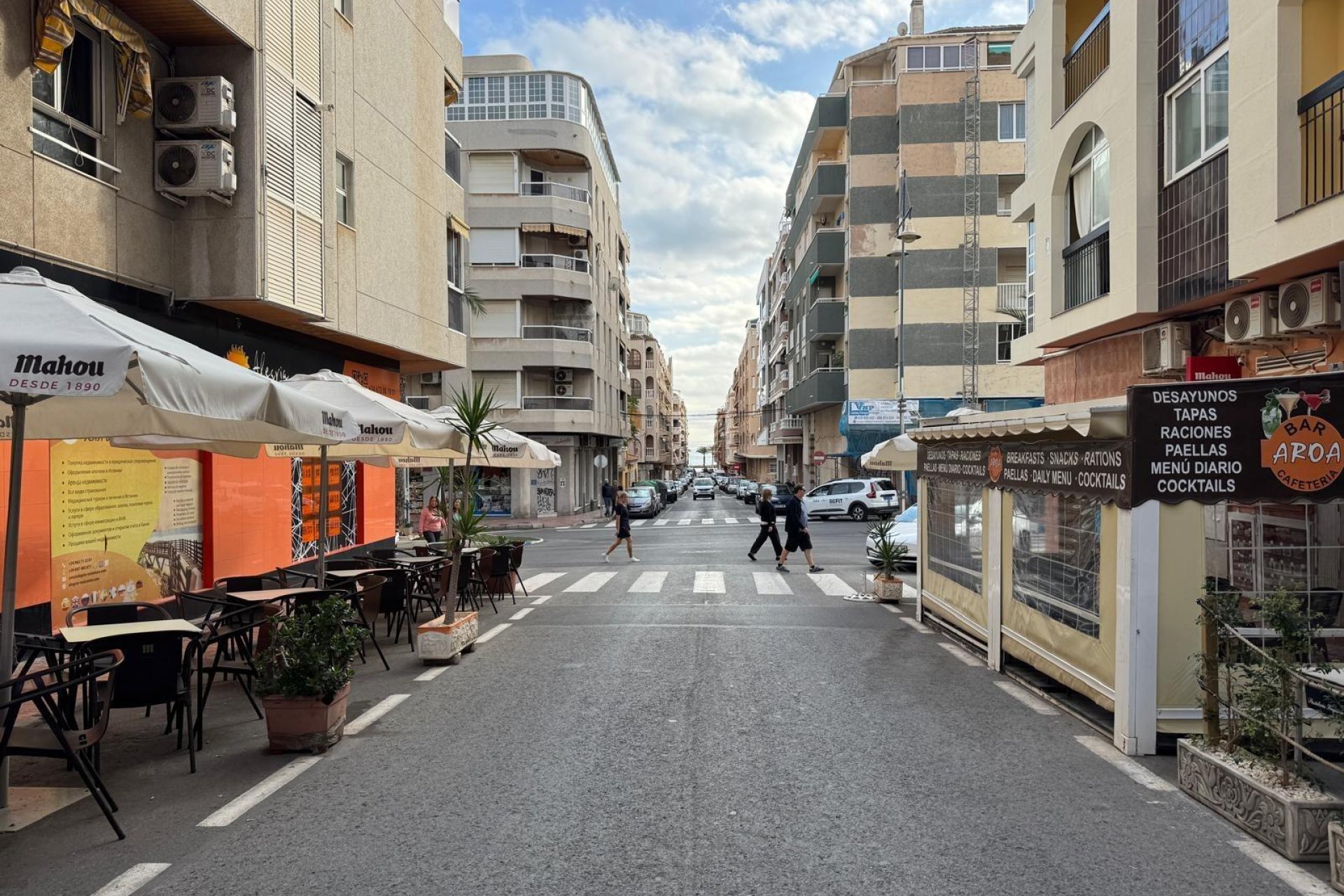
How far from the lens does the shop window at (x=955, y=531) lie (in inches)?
380

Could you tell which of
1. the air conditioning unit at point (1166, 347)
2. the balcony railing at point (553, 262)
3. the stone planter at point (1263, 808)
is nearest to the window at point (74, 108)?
the stone planter at point (1263, 808)

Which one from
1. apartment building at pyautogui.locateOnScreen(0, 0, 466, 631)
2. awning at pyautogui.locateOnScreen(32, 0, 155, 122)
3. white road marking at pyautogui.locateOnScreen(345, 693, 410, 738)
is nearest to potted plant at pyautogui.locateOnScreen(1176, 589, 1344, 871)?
white road marking at pyautogui.locateOnScreen(345, 693, 410, 738)

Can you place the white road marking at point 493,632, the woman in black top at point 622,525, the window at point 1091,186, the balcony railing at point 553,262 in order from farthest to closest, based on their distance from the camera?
1. the balcony railing at point 553,262
2. the woman in black top at point 622,525
3. the window at point 1091,186
4. the white road marking at point 493,632

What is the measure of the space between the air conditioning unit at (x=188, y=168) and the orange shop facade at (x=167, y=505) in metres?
1.40

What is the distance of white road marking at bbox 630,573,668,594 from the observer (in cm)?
1473

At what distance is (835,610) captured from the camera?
41.4ft

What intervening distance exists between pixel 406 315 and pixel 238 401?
469 inches

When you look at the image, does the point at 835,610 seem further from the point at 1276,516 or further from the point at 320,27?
the point at 320,27

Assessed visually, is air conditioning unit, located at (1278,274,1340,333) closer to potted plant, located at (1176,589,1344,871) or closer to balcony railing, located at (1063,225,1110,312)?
balcony railing, located at (1063,225,1110,312)

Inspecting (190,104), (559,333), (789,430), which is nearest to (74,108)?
(190,104)

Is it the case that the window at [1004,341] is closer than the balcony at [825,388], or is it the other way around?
the window at [1004,341]

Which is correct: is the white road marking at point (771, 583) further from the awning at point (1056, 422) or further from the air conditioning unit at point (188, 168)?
the air conditioning unit at point (188, 168)

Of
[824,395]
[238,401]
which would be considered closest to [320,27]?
[238,401]

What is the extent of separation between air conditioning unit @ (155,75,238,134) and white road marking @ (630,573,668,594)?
8984 mm
